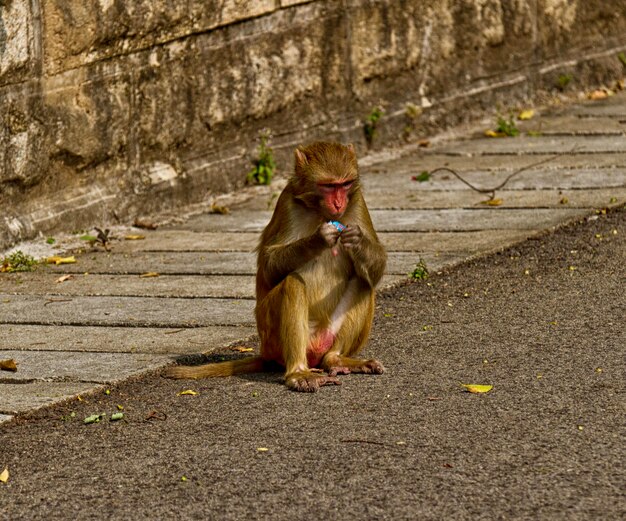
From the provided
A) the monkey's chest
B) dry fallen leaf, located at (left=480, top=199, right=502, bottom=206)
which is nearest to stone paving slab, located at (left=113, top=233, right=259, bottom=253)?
dry fallen leaf, located at (left=480, top=199, right=502, bottom=206)

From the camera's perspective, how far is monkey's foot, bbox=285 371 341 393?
5434 mm

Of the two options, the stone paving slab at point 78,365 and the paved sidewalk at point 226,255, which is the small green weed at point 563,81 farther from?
the stone paving slab at point 78,365

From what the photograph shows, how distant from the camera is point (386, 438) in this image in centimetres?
479

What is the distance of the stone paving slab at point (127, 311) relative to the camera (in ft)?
21.6

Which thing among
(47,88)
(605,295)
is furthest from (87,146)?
(605,295)

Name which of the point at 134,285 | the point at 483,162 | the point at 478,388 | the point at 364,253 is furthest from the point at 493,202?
the point at 478,388

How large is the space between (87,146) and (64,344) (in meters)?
2.45

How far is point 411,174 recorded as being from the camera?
1006cm

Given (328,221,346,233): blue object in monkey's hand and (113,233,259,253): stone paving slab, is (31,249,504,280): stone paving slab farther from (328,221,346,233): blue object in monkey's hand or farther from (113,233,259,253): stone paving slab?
(328,221,346,233): blue object in monkey's hand

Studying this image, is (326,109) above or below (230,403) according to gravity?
above

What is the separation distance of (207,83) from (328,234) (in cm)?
398

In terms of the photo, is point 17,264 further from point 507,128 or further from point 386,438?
point 507,128

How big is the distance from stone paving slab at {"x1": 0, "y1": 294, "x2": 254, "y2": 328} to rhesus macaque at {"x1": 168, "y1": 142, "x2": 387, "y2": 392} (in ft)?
2.69

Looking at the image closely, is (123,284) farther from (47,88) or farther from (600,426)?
(600,426)
